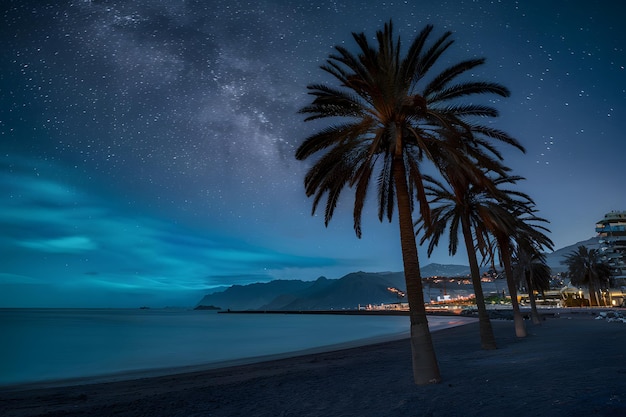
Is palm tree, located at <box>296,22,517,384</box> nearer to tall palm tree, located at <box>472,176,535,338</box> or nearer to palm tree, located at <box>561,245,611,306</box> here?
tall palm tree, located at <box>472,176,535,338</box>

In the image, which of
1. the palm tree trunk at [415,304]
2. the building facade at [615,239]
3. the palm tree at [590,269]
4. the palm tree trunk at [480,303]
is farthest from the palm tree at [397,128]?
the building facade at [615,239]

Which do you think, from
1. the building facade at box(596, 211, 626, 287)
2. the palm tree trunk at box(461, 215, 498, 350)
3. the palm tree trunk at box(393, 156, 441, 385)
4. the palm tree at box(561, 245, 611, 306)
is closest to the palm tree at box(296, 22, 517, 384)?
the palm tree trunk at box(393, 156, 441, 385)

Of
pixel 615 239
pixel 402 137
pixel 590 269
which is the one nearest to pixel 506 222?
pixel 402 137

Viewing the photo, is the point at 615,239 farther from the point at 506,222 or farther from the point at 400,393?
the point at 400,393

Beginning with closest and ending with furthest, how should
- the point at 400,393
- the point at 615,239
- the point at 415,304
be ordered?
1. the point at 400,393
2. the point at 415,304
3. the point at 615,239

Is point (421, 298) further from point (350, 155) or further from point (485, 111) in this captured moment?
point (485, 111)

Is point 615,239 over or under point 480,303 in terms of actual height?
over

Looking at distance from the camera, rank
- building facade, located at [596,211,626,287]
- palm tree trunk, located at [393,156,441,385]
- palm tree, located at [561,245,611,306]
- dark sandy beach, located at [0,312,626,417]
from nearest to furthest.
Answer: dark sandy beach, located at [0,312,626,417] < palm tree trunk, located at [393,156,441,385] < palm tree, located at [561,245,611,306] < building facade, located at [596,211,626,287]

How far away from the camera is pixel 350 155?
14219mm

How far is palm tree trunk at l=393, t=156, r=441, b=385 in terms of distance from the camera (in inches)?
442

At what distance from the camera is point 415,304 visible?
38.4ft

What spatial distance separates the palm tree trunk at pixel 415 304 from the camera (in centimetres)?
1122

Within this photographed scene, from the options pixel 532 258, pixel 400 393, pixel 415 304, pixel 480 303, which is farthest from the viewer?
pixel 532 258

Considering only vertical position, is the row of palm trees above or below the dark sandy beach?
above
